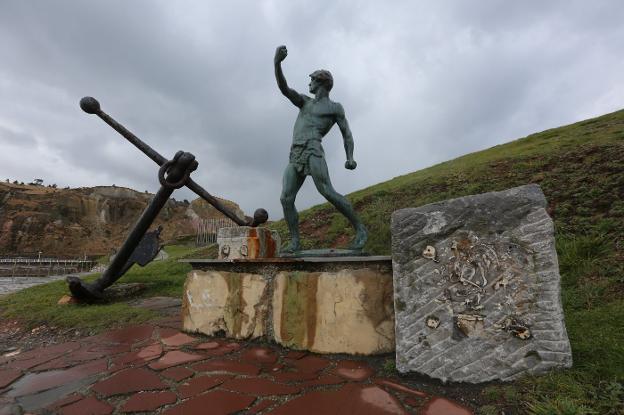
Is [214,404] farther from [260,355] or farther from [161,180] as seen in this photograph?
[161,180]

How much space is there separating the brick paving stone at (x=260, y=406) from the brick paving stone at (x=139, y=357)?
1140 mm

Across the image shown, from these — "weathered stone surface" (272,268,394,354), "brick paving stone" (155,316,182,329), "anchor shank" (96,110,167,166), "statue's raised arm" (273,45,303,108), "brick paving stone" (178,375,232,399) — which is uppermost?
"statue's raised arm" (273,45,303,108)

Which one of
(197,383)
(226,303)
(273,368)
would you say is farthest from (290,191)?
(197,383)

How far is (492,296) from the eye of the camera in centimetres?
193

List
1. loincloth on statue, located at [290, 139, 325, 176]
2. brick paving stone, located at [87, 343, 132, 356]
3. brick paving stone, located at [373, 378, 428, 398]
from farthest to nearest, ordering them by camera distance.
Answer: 1. loincloth on statue, located at [290, 139, 325, 176]
2. brick paving stone, located at [87, 343, 132, 356]
3. brick paving stone, located at [373, 378, 428, 398]

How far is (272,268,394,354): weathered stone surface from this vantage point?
2.48 meters

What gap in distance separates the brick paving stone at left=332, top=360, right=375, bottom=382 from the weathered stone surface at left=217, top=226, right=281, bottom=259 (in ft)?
5.19

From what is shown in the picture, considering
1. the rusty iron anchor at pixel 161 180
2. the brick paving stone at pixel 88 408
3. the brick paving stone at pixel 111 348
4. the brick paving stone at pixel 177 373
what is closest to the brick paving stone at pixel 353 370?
the brick paving stone at pixel 177 373

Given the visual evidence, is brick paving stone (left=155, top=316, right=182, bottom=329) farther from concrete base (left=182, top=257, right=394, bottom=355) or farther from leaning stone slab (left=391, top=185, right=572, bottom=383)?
leaning stone slab (left=391, top=185, right=572, bottom=383)

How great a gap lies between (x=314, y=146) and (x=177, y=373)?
2.17m

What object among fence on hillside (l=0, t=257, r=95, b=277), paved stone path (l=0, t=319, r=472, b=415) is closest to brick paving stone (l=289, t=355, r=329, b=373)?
paved stone path (l=0, t=319, r=472, b=415)

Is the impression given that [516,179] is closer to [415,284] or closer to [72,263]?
[415,284]

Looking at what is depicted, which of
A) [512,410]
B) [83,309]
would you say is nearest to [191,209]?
[83,309]

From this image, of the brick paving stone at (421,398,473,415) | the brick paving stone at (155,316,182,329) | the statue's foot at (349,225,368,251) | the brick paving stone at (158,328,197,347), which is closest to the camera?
the brick paving stone at (421,398,473,415)
